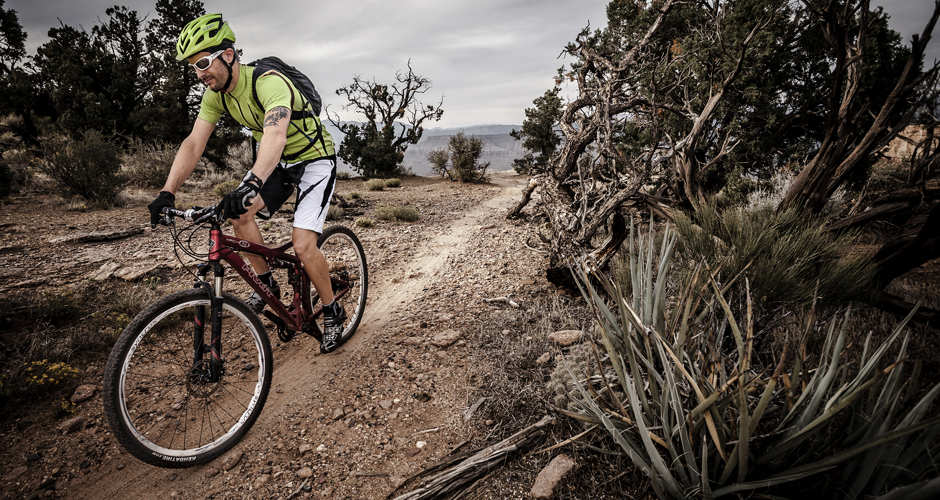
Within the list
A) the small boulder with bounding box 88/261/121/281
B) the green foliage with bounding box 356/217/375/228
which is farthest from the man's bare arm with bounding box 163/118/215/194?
the green foliage with bounding box 356/217/375/228

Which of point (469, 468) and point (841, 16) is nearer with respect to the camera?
point (469, 468)

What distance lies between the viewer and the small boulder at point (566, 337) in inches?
113

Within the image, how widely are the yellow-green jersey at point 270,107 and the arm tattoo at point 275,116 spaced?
1.7 inches

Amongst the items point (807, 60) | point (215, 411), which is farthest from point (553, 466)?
point (807, 60)

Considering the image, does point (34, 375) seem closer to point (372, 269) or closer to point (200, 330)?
point (200, 330)

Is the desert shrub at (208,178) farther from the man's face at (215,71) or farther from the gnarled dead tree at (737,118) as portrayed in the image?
the man's face at (215,71)

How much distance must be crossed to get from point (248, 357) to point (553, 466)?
9.28ft

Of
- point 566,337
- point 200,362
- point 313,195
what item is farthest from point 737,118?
point 200,362

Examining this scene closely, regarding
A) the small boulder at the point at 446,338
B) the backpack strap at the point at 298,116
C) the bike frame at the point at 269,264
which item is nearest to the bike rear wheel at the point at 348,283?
the bike frame at the point at 269,264

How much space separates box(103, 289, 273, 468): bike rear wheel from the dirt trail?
0.15 meters

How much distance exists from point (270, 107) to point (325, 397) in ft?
7.13

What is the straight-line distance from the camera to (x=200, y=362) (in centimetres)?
220

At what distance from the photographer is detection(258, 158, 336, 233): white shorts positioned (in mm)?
2770

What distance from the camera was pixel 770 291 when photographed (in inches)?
89.0
